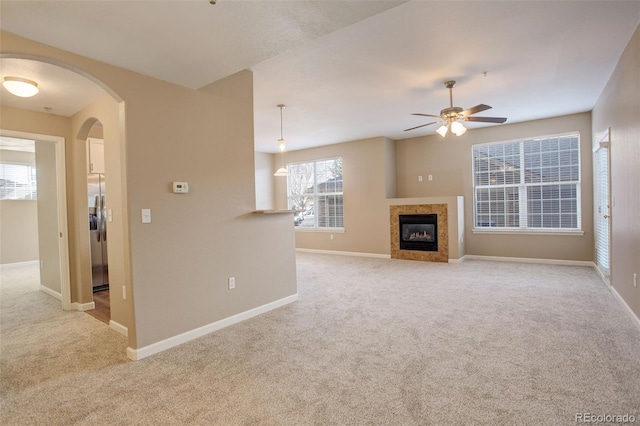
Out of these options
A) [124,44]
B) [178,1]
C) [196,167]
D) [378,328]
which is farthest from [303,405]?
[124,44]

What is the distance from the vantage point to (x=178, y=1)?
5.98 ft

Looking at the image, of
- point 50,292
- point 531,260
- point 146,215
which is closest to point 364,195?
point 531,260

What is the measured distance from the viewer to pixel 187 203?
3.01 m

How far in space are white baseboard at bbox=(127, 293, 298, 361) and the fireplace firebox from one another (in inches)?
144

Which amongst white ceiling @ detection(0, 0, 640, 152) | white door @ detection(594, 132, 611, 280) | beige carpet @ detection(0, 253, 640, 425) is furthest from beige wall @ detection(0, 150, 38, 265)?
white door @ detection(594, 132, 611, 280)

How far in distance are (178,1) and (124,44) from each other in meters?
0.72

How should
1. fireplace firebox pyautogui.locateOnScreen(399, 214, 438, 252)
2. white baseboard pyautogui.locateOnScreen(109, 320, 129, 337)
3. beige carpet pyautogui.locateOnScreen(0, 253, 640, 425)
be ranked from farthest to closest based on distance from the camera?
fireplace firebox pyautogui.locateOnScreen(399, 214, 438, 252)
white baseboard pyautogui.locateOnScreen(109, 320, 129, 337)
beige carpet pyautogui.locateOnScreen(0, 253, 640, 425)

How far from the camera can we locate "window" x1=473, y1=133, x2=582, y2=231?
5812mm

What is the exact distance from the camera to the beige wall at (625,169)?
9.50 ft

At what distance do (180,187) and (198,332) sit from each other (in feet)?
4.46

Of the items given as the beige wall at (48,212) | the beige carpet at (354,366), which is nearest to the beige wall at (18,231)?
the beige wall at (48,212)

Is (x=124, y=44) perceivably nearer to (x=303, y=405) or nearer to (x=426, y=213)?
(x=303, y=405)

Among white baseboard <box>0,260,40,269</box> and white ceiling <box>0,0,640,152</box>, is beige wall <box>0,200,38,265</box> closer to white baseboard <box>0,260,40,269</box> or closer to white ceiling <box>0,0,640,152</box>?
white baseboard <box>0,260,40,269</box>

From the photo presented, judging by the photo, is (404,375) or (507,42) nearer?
(404,375)
